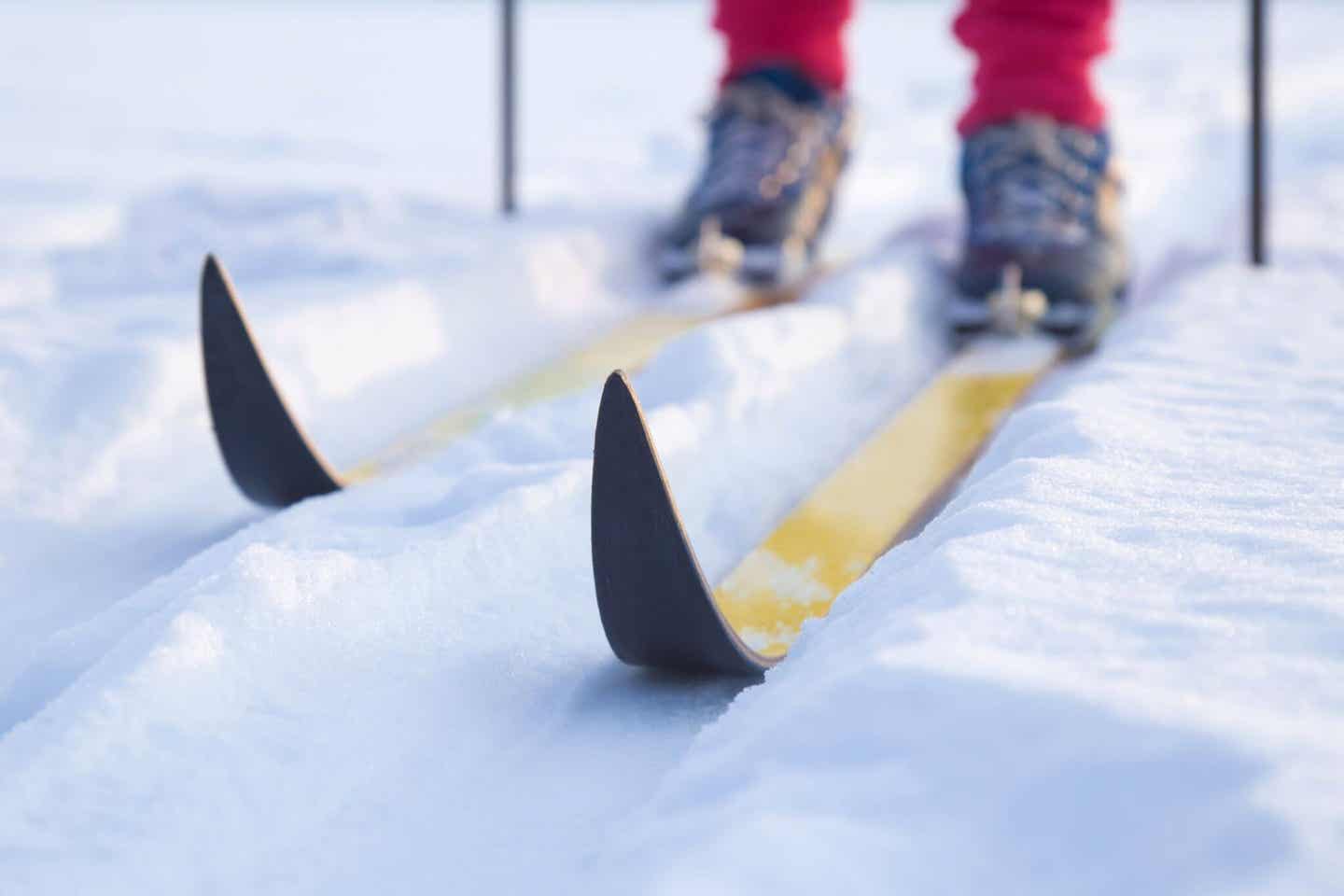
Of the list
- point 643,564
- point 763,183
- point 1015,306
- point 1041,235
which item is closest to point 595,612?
point 643,564

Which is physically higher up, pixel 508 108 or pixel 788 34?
pixel 788 34

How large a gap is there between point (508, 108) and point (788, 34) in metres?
0.58

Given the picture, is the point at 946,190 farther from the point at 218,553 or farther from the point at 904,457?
the point at 218,553

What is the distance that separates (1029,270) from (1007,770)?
4.67 feet

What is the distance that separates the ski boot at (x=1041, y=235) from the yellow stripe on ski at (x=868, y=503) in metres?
0.14

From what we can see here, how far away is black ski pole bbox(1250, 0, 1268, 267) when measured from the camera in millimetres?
1938

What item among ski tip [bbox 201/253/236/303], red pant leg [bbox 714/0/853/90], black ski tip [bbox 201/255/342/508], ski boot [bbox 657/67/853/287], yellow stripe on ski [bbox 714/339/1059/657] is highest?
red pant leg [bbox 714/0/853/90]

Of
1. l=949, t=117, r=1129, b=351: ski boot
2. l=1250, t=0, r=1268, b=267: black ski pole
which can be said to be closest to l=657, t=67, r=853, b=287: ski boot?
l=949, t=117, r=1129, b=351: ski boot

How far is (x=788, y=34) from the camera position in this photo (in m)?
2.34

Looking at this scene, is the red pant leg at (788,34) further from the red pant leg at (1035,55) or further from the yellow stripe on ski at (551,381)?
the yellow stripe on ski at (551,381)

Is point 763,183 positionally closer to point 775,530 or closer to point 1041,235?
point 1041,235

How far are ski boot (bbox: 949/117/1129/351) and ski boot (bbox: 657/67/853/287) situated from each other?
0.31 m

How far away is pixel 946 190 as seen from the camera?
Result: 3711 millimetres

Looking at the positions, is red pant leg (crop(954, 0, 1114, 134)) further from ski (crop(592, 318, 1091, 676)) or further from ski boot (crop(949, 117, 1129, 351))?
ski (crop(592, 318, 1091, 676))
